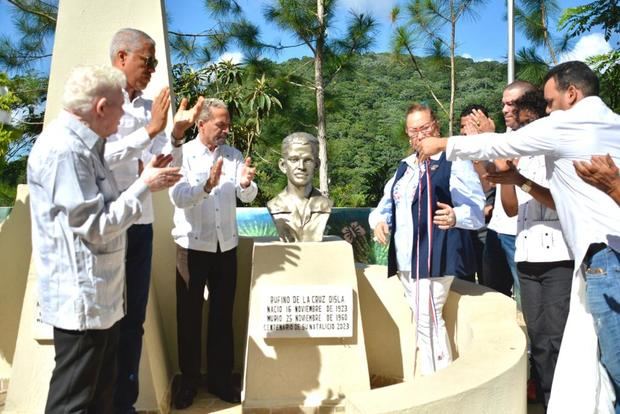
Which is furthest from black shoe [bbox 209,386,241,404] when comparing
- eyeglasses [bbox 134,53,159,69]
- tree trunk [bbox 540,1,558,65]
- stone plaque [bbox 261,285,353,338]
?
tree trunk [bbox 540,1,558,65]

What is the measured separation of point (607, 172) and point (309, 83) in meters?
11.1

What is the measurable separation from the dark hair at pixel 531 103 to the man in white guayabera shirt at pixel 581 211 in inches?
33.4

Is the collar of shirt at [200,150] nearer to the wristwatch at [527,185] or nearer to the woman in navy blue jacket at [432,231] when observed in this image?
the woman in navy blue jacket at [432,231]

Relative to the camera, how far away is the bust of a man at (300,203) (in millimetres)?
3773

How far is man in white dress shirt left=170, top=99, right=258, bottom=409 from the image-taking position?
3.45 m

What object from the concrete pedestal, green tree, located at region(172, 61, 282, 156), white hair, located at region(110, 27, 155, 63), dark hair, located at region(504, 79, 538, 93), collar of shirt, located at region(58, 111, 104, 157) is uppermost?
green tree, located at region(172, 61, 282, 156)

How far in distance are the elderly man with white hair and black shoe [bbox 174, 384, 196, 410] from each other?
4.82 ft

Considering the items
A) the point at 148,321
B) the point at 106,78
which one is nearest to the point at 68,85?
the point at 106,78

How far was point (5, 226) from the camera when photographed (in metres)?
4.08

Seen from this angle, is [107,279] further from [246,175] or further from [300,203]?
[300,203]

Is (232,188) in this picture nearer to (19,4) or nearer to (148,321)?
(148,321)

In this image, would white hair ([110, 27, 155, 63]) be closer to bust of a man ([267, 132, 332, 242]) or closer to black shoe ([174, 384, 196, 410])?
bust of a man ([267, 132, 332, 242])

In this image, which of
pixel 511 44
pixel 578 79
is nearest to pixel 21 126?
pixel 511 44

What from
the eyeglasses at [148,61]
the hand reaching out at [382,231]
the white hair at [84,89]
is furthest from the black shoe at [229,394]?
the white hair at [84,89]
